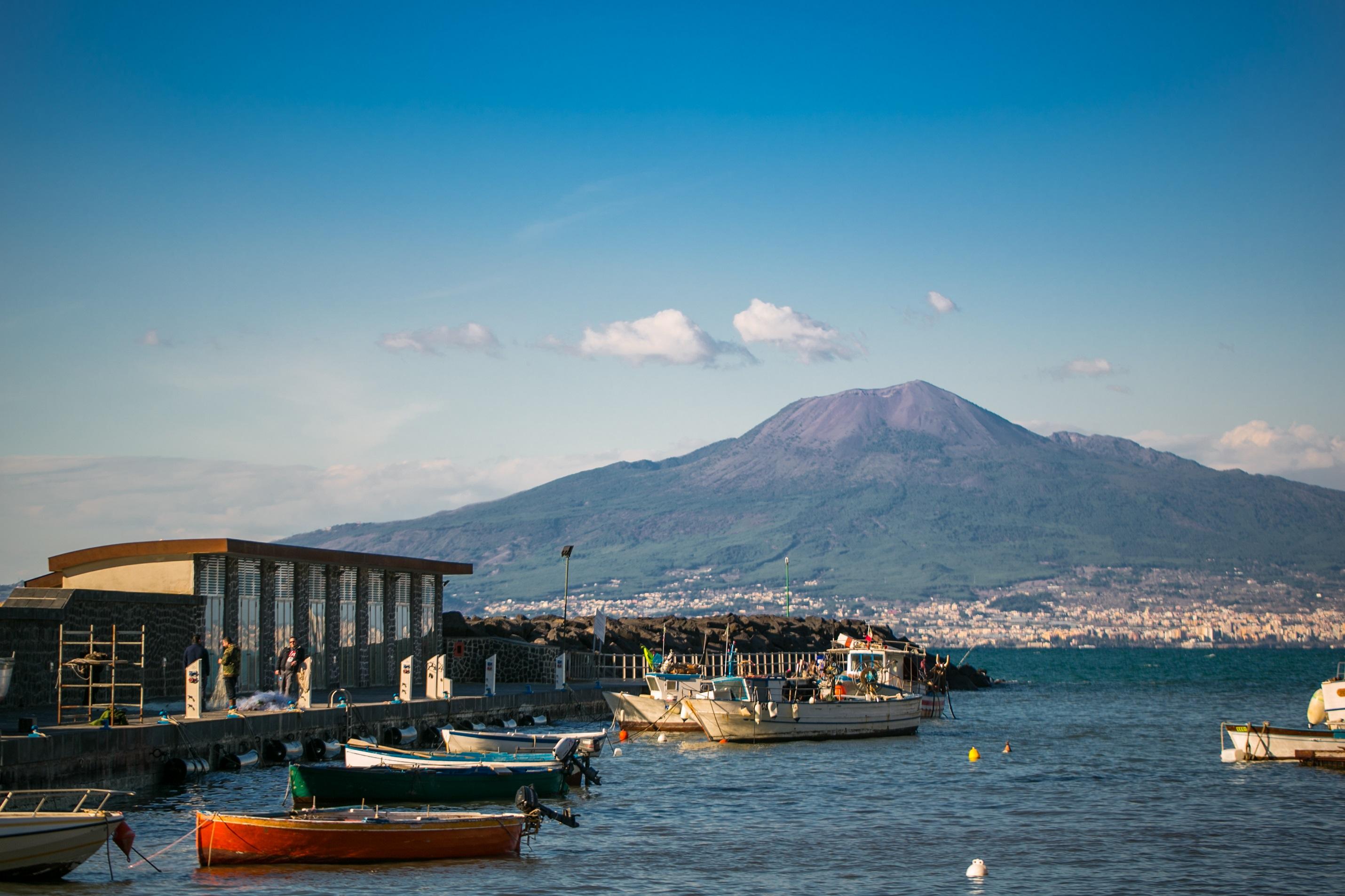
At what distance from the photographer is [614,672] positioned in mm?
64500

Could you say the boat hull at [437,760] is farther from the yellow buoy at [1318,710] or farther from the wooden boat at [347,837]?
the yellow buoy at [1318,710]

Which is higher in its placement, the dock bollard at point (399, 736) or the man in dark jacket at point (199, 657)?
the man in dark jacket at point (199, 657)

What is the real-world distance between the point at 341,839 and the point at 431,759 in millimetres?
6150

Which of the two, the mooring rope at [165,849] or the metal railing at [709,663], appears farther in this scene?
the metal railing at [709,663]

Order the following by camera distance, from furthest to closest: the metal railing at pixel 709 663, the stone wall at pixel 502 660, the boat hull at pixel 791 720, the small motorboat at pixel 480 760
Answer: the metal railing at pixel 709 663 < the stone wall at pixel 502 660 < the boat hull at pixel 791 720 < the small motorboat at pixel 480 760

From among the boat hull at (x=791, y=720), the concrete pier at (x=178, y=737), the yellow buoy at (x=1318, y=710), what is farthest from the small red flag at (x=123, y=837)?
the yellow buoy at (x=1318, y=710)

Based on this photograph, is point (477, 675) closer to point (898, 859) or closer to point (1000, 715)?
point (1000, 715)

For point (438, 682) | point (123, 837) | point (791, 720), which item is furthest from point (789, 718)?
point (123, 837)

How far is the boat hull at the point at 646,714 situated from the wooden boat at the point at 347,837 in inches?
901

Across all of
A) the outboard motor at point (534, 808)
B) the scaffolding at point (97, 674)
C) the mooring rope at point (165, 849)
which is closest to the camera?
the mooring rope at point (165, 849)

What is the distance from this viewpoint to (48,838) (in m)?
19.2

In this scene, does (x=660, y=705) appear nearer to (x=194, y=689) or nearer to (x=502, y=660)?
(x=502, y=660)

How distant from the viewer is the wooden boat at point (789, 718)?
4297cm

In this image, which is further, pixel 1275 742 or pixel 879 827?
pixel 1275 742
